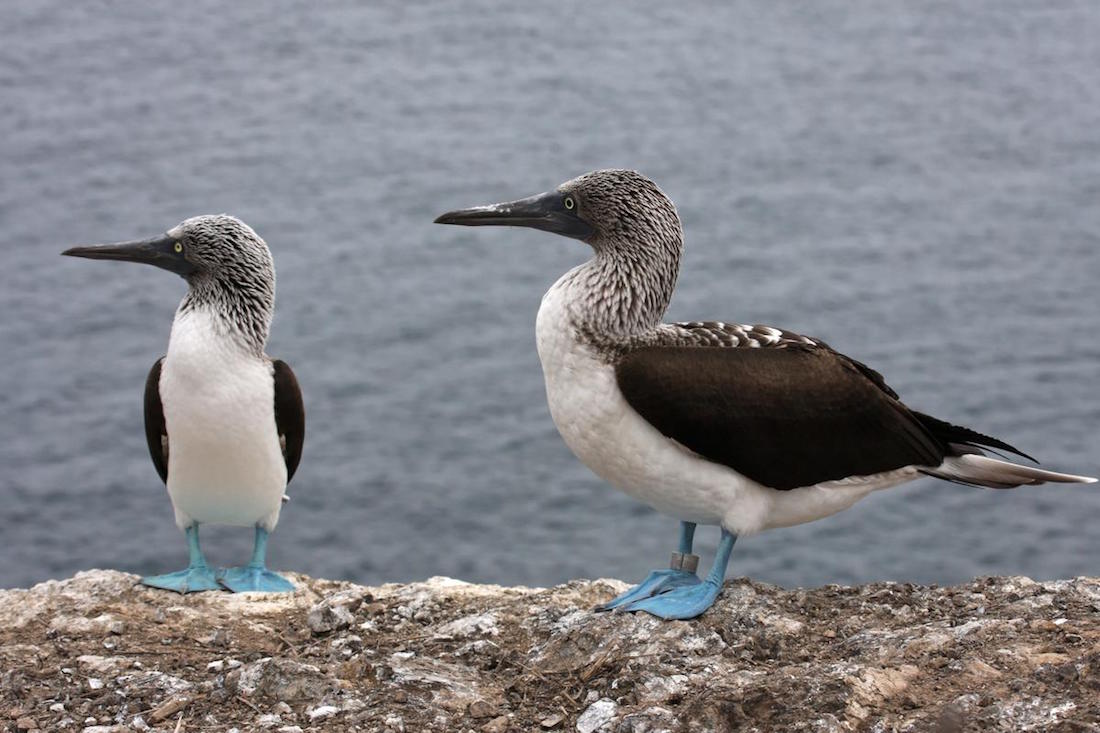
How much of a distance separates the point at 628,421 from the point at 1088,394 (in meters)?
16.7

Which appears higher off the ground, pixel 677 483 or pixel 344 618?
pixel 677 483

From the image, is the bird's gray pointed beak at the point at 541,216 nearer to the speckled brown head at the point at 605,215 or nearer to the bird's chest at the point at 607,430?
the speckled brown head at the point at 605,215

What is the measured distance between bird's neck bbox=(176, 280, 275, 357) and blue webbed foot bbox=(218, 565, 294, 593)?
1.29 meters

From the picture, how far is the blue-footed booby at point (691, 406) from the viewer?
6.93 m

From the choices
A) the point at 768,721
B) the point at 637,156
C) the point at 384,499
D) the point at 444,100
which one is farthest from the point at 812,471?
the point at 444,100

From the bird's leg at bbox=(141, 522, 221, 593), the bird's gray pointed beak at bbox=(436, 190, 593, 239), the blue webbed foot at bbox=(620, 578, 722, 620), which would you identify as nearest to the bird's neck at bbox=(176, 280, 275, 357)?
the bird's leg at bbox=(141, 522, 221, 593)

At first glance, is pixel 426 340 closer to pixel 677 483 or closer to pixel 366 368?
pixel 366 368

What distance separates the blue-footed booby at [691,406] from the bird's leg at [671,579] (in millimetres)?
15

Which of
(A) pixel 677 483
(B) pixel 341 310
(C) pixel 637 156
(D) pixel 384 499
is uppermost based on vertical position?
(A) pixel 677 483

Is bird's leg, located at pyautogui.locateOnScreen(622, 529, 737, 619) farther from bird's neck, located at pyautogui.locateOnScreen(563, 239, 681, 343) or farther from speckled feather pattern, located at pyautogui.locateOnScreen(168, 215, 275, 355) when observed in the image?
speckled feather pattern, located at pyautogui.locateOnScreen(168, 215, 275, 355)

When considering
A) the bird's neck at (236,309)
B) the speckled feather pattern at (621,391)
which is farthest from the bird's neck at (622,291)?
the bird's neck at (236,309)

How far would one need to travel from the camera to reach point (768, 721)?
600cm

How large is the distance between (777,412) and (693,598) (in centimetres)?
97

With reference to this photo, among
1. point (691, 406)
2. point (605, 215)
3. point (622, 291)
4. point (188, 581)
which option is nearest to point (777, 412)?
point (691, 406)
